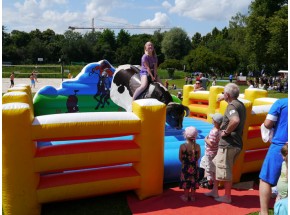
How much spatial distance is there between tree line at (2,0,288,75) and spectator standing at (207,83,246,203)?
76.9ft

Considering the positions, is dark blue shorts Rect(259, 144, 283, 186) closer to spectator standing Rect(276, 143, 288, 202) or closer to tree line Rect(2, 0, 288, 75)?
spectator standing Rect(276, 143, 288, 202)

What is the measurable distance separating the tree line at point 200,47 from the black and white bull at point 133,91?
2119 cm

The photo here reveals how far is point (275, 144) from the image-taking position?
3252 millimetres

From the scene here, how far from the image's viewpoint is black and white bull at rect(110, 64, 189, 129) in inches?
214

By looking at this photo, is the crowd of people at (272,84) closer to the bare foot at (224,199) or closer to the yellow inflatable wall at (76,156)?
the bare foot at (224,199)

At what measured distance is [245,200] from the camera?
4.00 m

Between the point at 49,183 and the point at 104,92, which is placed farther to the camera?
the point at 104,92

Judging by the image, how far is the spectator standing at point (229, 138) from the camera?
3.75 m

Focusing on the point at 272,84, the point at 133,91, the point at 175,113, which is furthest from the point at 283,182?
the point at 272,84

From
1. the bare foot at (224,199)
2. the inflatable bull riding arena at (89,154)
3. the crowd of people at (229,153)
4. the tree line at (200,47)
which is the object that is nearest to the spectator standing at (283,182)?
the crowd of people at (229,153)

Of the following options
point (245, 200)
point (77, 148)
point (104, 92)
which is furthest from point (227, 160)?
point (104, 92)

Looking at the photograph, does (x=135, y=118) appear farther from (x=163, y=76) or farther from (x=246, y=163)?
(x=163, y=76)

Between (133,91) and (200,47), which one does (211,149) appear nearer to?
(133,91)

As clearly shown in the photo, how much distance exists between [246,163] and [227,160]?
0.96 meters
